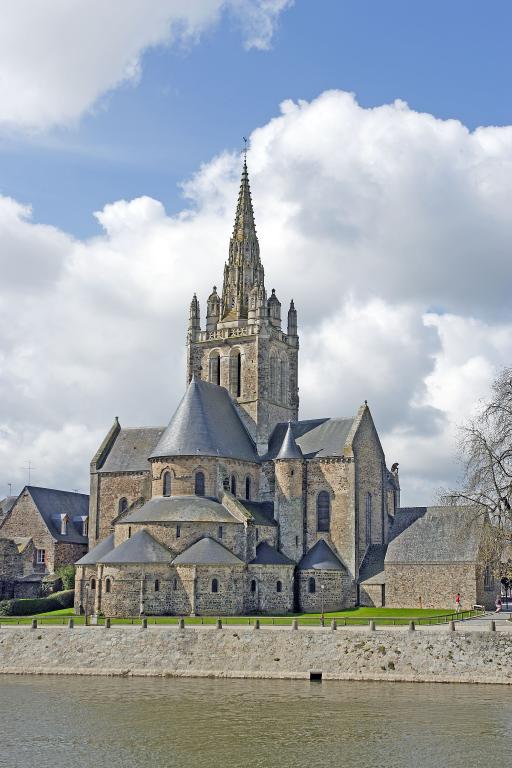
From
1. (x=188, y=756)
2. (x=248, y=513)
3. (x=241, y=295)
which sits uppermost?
(x=241, y=295)

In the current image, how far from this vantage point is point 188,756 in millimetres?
31719

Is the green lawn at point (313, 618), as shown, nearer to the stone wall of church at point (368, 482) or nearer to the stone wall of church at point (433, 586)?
the stone wall of church at point (433, 586)

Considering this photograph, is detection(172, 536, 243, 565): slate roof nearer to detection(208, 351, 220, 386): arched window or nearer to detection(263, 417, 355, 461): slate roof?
detection(263, 417, 355, 461): slate roof

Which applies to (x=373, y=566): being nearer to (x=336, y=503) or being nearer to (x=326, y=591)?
(x=326, y=591)

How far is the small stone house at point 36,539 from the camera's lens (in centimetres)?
7812

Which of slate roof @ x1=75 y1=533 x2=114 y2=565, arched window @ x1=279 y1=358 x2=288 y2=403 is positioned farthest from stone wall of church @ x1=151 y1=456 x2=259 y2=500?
arched window @ x1=279 y1=358 x2=288 y2=403

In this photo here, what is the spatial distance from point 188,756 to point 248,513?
33615mm

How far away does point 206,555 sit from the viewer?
61062mm

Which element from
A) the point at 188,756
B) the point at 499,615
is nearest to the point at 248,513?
the point at 499,615

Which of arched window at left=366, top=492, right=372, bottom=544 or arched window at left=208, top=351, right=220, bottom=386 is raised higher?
Answer: arched window at left=208, top=351, right=220, bottom=386

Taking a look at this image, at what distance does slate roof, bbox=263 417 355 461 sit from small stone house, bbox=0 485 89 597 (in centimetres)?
1908

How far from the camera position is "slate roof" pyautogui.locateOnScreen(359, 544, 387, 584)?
6588cm

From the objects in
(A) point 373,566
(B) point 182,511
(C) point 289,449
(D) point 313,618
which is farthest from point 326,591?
(B) point 182,511

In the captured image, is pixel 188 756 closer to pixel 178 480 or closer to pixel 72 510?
pixel 178 480
